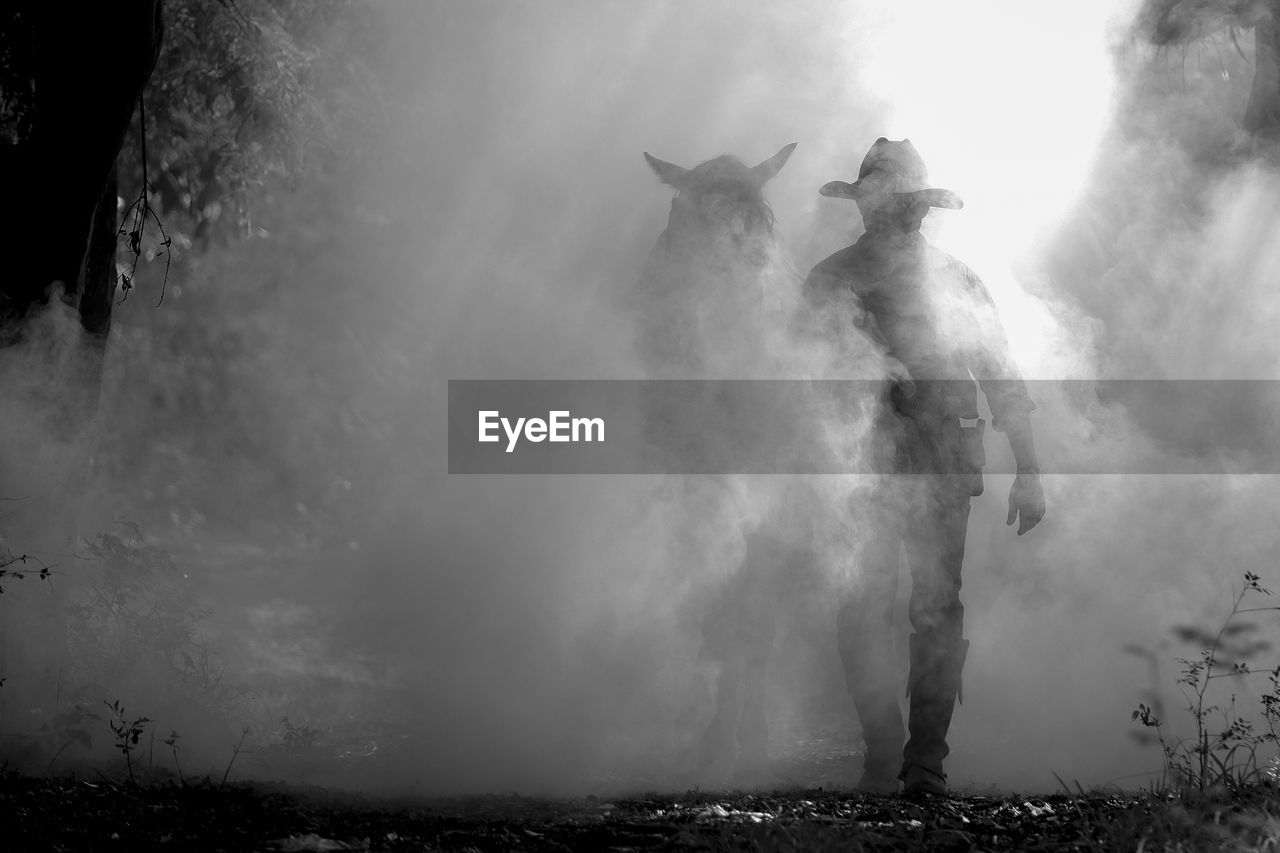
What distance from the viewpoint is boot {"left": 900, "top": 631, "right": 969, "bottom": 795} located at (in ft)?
16.9

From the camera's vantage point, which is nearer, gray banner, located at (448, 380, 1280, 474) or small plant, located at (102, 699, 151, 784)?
small plant, located at (102, 699, 151, 784)

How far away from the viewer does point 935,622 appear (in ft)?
17.8

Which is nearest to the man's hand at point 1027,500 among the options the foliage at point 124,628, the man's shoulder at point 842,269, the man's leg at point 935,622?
the man's leg at point 935,622

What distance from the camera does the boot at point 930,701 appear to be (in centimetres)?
515

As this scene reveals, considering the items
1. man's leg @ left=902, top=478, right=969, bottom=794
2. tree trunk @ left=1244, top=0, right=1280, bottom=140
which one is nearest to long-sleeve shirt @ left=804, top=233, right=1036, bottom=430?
man's leg @ left=902, top=478, right=969, bottom=794

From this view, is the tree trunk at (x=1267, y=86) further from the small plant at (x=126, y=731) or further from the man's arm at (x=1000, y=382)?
the small plant at (x=126, y=731)

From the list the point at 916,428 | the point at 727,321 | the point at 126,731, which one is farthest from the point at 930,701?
the point at 126,731

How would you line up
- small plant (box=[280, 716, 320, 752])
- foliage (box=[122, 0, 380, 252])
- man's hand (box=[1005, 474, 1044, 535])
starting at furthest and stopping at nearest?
foliage (box=[122, 0, 380, 252]), small plant (box=[280, 716, 320, 752]), man's hand (box=[1005, 474, 1044, 535])

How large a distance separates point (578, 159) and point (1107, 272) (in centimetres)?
433

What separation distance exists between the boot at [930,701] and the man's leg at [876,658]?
11 cm

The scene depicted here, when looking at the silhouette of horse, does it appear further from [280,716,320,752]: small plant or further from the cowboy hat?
[280,716,320,752]: small plant

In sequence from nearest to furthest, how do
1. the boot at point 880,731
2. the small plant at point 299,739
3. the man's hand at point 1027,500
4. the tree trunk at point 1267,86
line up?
the boot at point 880,731 < the man's hand at point 1027,500 < the small plant at point 299,739 < the tree trunk at point 1267,86

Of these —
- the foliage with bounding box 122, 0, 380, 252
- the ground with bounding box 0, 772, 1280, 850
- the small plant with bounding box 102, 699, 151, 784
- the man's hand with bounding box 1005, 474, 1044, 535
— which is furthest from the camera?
the foliage with bounding box 122, 0, 380, 252

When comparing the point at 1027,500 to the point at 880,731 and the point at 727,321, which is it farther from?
the point at 727,321
